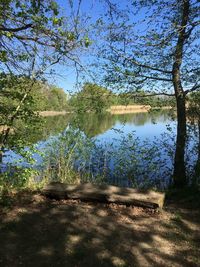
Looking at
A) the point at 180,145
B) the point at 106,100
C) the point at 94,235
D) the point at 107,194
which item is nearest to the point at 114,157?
the point at 106,100

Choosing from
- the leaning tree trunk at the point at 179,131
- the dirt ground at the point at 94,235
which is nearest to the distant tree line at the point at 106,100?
the leaning tree trunk at the point at 179,131

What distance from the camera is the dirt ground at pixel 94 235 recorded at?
11.7 ft

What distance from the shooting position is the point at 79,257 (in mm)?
3588

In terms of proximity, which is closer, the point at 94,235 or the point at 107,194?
the point at 94,235

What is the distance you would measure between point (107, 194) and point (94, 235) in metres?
1.38

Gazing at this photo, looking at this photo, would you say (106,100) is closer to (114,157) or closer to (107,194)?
(114,157)

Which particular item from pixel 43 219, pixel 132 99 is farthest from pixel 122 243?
pixel 132 99

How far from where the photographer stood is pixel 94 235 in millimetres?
4176

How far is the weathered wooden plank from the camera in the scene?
538 centimetres

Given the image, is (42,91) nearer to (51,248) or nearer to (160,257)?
(51,248)

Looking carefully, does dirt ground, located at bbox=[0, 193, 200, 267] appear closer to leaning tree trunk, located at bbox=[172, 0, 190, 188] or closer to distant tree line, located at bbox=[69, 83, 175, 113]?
leaning tree trunk, located at bbox=[172, 0, 190, 188]

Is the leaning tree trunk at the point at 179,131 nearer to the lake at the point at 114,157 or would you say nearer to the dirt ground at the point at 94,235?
the lake at the point at 114,157

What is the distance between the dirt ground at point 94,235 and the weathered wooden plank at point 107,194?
5.4 inches

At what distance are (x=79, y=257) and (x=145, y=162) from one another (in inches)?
226
